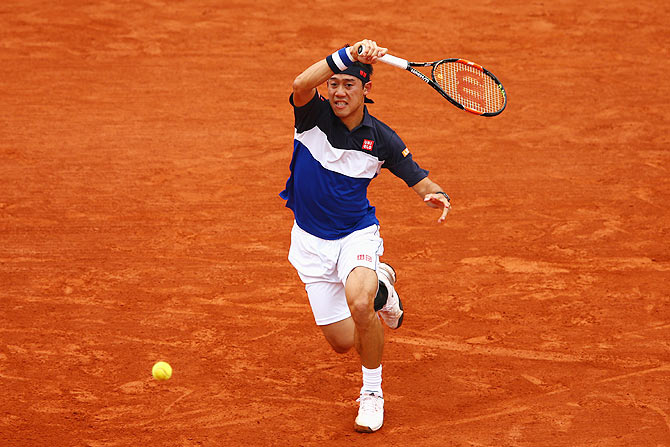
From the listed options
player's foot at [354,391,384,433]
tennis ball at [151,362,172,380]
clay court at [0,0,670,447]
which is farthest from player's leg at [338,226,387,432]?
tennis ball at [151,362,172,380]

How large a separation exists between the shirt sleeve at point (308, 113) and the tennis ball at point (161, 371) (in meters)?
2.06

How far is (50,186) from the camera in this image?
9883mm

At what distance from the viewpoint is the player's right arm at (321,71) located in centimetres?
564

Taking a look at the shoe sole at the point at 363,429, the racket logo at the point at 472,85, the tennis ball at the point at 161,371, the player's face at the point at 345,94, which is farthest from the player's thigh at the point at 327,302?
the racket logo at the point at 472,85

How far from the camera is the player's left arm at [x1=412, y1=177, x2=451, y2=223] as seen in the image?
611 centimetres

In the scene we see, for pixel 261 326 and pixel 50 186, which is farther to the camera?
pixel 50 186

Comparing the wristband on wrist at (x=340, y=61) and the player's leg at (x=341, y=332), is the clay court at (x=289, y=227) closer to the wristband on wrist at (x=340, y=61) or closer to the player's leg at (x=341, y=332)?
the player's leg at (x=341, y=332)

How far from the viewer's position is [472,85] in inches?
270

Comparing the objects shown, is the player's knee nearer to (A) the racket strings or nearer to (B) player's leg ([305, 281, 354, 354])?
(B) player's leg ([305, 281, 354, 354])

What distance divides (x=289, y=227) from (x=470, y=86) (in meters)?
3.00

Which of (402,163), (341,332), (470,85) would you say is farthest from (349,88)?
(341,332)

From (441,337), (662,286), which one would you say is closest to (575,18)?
(662,286)

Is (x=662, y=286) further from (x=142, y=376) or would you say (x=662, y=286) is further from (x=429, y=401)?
(x=142, y=376)

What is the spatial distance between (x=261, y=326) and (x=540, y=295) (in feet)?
8.62
